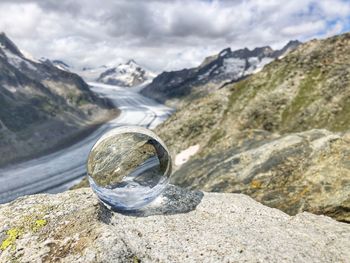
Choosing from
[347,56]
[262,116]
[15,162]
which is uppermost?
[347,56]

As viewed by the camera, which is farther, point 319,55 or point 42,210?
point 319,55

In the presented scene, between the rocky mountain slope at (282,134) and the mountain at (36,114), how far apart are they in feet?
193

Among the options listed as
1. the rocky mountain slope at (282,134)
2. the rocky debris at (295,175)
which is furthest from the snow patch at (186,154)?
the rocky debris at (295,175)

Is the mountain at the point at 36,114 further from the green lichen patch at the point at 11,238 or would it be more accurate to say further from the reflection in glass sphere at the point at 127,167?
the reflection in glass sphere at the point at 127,167

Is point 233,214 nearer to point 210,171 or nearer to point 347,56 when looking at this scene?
point 210,171

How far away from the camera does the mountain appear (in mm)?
113531

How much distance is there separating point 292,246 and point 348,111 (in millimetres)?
39685

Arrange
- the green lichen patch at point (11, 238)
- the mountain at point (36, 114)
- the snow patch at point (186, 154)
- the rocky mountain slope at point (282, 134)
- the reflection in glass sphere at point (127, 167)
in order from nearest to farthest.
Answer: the green lichen patch at point (11, 238) < the reflection in glass sphere at point (127, 167) < the rocky mountain slope at point (282, 134) < the snow patch at point (186, 154) < the mountain at point (36, 114)

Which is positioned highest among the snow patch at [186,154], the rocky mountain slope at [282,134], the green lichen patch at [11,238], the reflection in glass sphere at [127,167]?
the reflection in glass sphere at [127,167]

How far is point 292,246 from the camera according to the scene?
27.0ft

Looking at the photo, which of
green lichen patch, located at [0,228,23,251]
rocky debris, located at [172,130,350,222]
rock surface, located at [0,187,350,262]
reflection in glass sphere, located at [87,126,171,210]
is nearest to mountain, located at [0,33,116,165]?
rocky debris, located at [172,130,350,222]

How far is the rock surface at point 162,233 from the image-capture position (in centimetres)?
741

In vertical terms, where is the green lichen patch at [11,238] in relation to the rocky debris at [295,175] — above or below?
above

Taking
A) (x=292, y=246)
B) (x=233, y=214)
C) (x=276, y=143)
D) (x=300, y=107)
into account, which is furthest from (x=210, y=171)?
(x=300, y=107)
